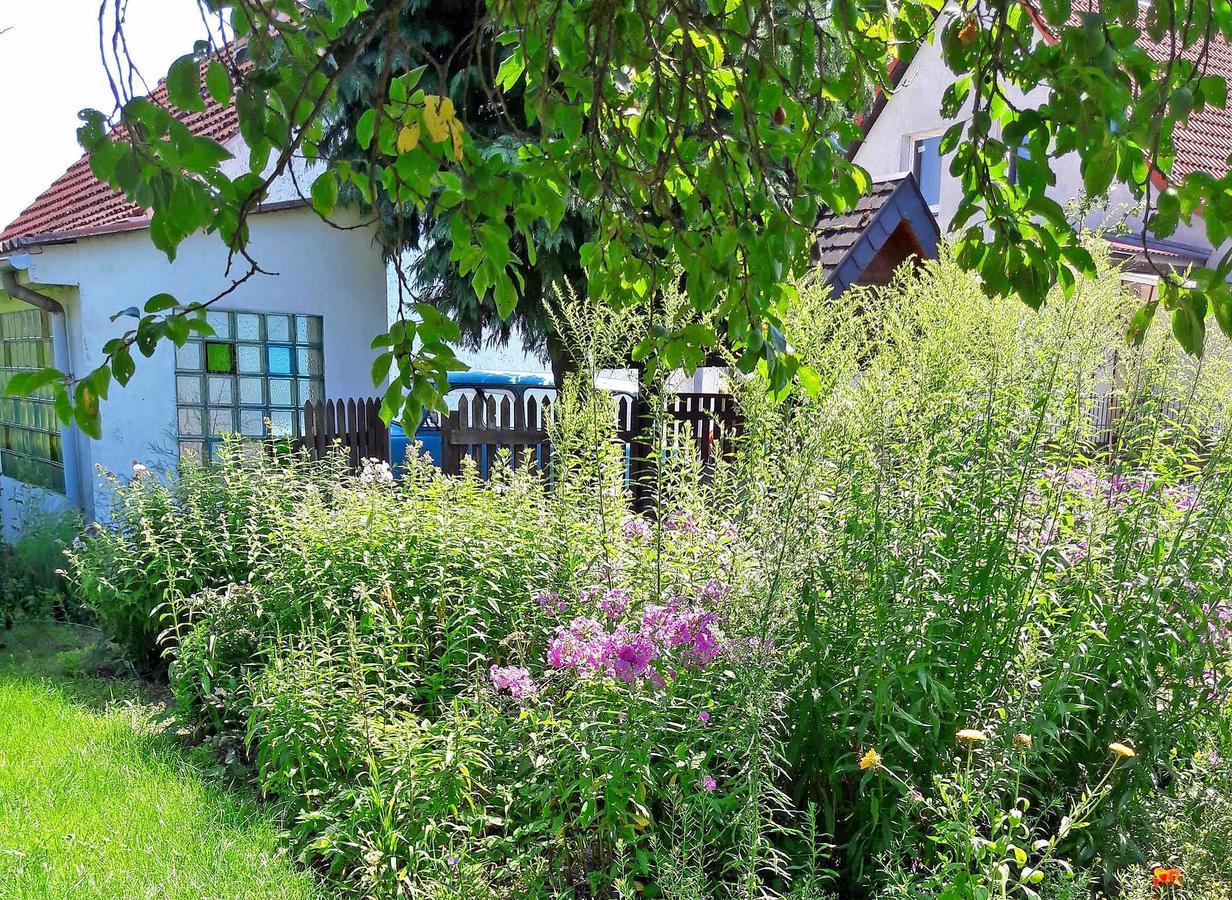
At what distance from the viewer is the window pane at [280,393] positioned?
28.3 feet

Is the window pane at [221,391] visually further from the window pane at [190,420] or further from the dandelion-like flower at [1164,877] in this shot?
the dandelion-like flower at [1164,877]

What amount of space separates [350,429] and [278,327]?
1.66 metres

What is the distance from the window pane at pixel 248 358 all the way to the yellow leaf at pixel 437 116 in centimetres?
729

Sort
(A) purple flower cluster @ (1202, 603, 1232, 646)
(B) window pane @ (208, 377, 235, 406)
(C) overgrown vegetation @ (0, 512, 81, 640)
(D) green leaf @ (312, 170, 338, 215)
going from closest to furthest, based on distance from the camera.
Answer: (D) green leaf @ (312, 170, 338, 215) → (A) purple flower cluster @ (1202, 603, 1232, 646) → (C) overgrown vegetation @ (0, 512, 81, 640) → (B) window pane @ (208, 377, 235, 406)

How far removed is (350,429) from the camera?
7.58 meters

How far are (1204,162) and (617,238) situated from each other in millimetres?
12361

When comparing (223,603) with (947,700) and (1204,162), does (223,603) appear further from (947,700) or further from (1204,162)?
(1204,162)

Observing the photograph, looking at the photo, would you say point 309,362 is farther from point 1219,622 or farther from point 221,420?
point 1219,622

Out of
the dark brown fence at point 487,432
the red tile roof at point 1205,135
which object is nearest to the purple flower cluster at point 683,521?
the dark brown fence at point 487,432

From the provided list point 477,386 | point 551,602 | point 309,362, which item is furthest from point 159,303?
point 477,386

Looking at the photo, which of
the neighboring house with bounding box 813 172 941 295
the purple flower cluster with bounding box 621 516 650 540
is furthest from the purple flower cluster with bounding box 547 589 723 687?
the neighboring house with bounding box 813 172 941 295

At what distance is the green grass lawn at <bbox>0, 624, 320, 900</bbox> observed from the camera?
115 inches

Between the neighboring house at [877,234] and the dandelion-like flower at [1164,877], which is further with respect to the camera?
the neighboring house at [877,234]

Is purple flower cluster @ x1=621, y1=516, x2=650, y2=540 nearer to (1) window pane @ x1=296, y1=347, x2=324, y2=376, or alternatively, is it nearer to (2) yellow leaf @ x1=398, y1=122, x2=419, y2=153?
(2) yellow leaf @ x1=398, y1=122, x2=419, y2=153
